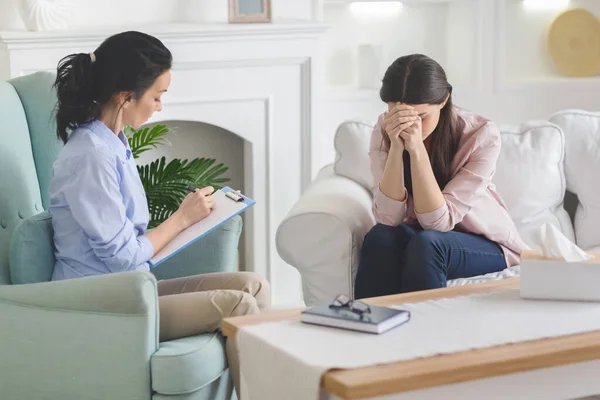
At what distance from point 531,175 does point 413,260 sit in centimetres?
72

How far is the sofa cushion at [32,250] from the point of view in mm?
2254

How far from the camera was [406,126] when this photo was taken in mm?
2686

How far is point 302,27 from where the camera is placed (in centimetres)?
377

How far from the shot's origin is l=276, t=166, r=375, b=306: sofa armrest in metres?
2.78

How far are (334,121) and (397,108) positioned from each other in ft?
5.18

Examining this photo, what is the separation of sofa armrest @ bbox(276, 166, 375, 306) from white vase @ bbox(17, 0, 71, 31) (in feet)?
3.80

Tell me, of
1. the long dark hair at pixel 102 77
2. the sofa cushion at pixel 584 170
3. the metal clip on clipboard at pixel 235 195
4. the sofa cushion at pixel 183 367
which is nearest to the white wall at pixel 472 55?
the sofa cushion at pixel 584 170

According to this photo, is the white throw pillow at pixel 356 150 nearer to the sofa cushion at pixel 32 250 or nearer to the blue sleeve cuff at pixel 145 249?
the blue sleeve cuff at pixel 145 249

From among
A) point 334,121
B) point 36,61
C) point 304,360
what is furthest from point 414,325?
point 334,121

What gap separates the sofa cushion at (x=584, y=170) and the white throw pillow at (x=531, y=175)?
8cm

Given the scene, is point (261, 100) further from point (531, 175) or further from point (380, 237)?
point (380, 237)

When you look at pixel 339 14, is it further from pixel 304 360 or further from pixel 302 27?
pixel 304 360

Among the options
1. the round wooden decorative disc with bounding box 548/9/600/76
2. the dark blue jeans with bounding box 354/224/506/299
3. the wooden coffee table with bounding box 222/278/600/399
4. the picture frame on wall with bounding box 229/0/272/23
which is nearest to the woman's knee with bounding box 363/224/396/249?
the dark blue jeans with bounding box 354/224/506/299

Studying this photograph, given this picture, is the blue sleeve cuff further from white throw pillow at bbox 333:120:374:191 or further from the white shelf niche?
the white shelf niche
